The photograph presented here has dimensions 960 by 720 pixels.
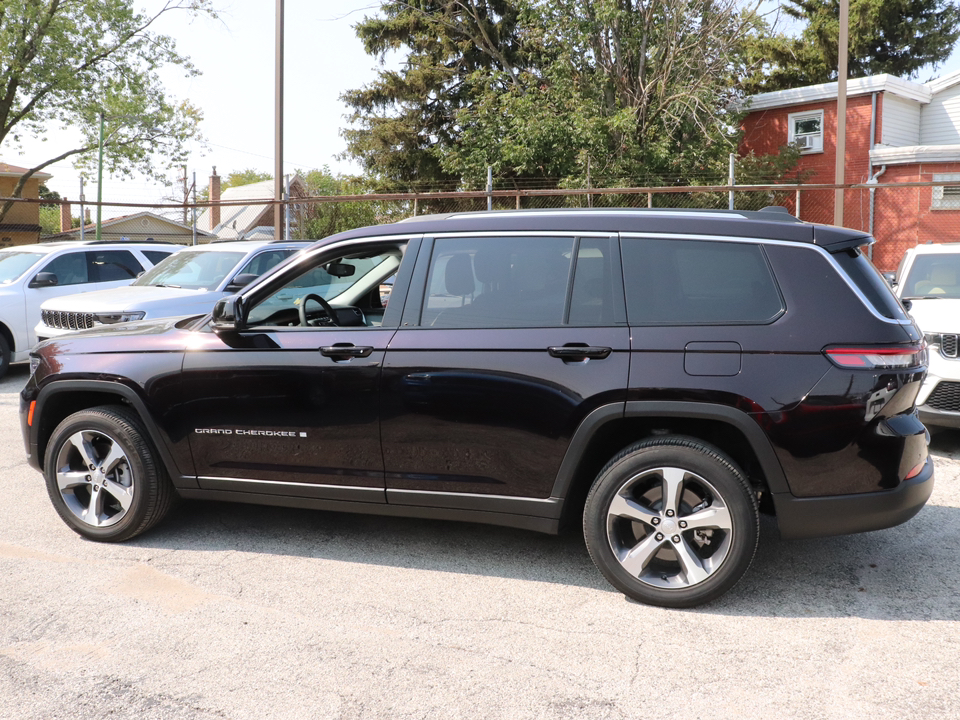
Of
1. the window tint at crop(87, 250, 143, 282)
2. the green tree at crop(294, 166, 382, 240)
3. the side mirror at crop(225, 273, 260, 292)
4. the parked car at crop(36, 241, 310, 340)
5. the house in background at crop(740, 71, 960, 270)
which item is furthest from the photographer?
the house in background at crop(740, 71, 960, 270)

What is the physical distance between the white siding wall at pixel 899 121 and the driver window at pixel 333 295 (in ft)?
79.0

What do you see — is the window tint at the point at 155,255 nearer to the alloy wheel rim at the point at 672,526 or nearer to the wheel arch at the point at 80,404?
the wheel arch at the point at 80,404

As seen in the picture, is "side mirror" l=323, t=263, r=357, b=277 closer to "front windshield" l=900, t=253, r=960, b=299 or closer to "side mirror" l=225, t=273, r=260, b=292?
"side mirror" l=225, t=273, r=260, b=292

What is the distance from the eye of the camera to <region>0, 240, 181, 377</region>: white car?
10.8m

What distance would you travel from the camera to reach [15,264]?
37.3 feet

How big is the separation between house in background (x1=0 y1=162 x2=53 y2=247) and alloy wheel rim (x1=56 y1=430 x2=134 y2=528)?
26373mm

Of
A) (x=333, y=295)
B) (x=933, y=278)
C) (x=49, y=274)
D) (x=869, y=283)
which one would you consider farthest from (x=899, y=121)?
(x=333, y=295)

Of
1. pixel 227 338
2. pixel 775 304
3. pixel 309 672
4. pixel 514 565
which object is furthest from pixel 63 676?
pixel 775 304

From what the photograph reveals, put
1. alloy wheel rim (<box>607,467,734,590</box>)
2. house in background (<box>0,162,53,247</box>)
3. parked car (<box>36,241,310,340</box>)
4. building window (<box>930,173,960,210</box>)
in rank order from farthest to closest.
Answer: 1. house in background (<box>0,162,53,247</box>)
2. building window (<box>930,173,960,210</box>)
3. parked car (<box>36,241,310,340</box>)
4. alloy wheel rim (<box>607,467,734,590</box>)

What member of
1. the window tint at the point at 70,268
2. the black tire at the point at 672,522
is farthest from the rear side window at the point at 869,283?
the window tint at the point at 70,268

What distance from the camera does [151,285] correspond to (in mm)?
10406

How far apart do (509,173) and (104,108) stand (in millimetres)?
16005

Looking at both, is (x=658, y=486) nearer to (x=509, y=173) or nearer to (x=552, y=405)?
(x=552, y=405)

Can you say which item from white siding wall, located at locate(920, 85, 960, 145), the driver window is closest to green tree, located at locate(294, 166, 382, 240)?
the driver window
